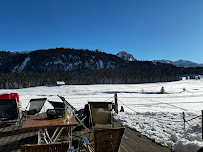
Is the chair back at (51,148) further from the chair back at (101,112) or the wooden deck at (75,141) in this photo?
the chair back at (101,112)

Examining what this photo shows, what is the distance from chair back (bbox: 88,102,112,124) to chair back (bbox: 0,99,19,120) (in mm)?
3080

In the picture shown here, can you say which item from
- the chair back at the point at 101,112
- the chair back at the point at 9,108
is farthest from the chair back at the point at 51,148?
the chair back at the point at 9,108

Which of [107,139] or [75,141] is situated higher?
[107,139]

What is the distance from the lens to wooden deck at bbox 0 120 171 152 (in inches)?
140

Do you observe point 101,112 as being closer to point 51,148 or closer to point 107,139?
point 107,139

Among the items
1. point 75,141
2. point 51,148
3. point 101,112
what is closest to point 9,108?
point 75,141

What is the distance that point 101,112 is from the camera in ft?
14.9

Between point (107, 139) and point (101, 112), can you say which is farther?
point (101, 112)

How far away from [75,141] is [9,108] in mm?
3165

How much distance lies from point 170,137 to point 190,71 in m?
135

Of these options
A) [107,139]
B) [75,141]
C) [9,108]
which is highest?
[107,139]

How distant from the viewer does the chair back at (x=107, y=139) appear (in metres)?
2.25

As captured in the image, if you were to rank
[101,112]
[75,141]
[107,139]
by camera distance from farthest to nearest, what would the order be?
1. [101,112]
2. [75,141]
3. [107,139]

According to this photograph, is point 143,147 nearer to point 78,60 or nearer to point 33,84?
point 33,84
